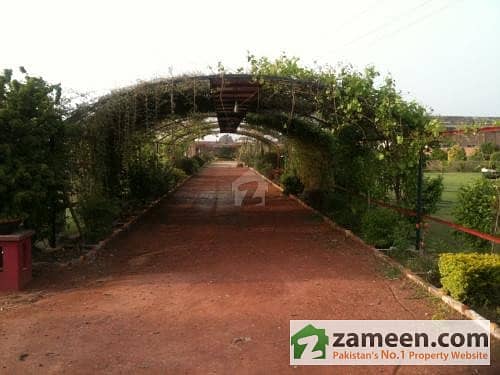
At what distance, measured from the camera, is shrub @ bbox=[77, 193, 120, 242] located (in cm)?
879

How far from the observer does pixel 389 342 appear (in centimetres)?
439

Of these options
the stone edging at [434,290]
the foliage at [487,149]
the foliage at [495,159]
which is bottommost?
the stone edging at [434,290]

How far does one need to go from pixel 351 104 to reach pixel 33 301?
5.81 meters

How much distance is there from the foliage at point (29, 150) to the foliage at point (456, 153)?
601 centimetres

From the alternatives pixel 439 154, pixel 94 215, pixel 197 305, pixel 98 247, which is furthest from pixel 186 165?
pixel 197 305

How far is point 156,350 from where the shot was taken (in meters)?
4.13

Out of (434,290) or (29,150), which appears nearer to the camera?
(434,290)

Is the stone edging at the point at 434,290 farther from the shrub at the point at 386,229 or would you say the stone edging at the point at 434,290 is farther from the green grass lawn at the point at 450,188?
the green grass lawn at the point at 450,188

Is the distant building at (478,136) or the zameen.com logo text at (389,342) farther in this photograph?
the distant building at (478,136)

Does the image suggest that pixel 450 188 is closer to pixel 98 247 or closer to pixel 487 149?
pixel 487 149

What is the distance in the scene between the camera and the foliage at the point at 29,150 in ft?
21.9

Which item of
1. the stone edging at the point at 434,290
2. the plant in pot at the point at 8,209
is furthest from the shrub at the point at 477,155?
the plant in pot at the point at 8,209

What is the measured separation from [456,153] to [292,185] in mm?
11246

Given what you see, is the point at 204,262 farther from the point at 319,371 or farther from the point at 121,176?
the point at 121,176
